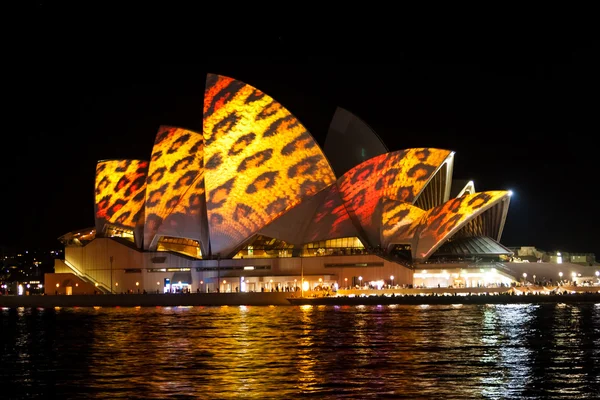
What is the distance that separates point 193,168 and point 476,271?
22595 mm

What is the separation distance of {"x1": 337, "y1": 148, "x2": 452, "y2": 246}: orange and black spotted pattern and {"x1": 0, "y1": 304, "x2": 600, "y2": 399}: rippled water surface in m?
18.5

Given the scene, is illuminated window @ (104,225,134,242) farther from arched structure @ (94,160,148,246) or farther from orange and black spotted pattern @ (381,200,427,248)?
→ orange and black spotted pattern @ (381,200,427,248)

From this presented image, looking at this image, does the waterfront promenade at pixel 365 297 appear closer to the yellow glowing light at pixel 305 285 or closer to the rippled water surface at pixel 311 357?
the yellow glowing light at pixel 305 285

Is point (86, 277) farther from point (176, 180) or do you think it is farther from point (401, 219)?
point (401, 219)

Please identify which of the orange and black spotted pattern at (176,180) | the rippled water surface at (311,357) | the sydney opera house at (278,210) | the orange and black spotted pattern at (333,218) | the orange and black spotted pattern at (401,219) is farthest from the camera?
the orange and black spotted pattern at (176,180)

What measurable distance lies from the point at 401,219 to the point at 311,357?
39207 millimetres

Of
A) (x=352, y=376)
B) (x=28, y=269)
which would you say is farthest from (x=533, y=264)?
(x=28, y=269)

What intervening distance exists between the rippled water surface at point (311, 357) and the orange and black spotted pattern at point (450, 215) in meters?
16.7

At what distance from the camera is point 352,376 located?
2950cm

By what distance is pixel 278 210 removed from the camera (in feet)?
245

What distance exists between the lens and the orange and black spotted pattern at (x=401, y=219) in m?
72.5

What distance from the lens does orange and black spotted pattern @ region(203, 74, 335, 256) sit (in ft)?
236

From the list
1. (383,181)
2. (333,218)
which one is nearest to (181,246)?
(333,218)

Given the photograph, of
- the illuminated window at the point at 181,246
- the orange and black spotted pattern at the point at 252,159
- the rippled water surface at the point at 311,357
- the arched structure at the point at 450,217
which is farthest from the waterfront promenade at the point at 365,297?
the rippled water surface at the point at 311,357
